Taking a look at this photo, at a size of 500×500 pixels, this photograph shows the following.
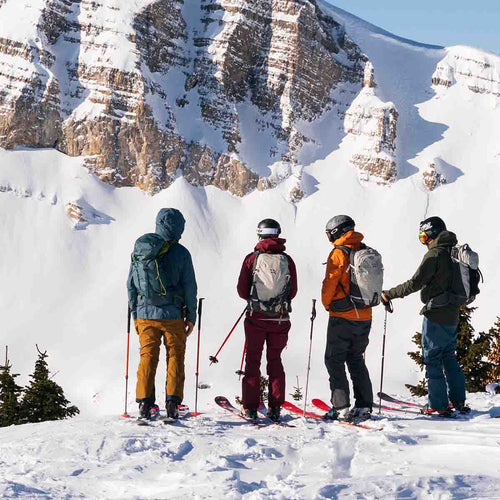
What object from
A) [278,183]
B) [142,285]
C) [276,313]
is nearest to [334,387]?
[276,313]

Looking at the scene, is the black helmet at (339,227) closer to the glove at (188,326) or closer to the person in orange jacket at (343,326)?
the person in orange jacket at (343,326)

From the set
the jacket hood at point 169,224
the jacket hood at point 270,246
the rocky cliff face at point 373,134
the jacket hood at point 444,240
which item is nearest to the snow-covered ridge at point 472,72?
the rocky cliff face at point 373,134

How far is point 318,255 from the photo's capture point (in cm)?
7994

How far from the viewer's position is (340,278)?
9305mm

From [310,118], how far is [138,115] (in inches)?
1139

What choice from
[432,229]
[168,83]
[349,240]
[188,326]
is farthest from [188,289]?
[168,83]

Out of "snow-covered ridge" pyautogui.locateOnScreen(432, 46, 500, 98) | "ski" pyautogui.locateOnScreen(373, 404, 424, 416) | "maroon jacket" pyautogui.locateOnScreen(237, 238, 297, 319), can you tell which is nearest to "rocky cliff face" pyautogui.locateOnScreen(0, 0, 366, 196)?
"snow-covered ridge" pyautogui.locateOnScreen(432, 46, 500, 98)

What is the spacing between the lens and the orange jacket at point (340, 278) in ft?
30.5

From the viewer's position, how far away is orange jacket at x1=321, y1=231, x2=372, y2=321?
30.5 ft

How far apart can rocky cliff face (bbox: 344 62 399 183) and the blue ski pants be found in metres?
83.3

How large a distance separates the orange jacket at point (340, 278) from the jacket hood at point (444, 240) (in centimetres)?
153

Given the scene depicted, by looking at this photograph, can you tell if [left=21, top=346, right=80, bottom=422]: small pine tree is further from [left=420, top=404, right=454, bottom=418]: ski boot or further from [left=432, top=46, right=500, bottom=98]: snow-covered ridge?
[left=432, top=46, right=500, bottom=98]: snow-covered ridge

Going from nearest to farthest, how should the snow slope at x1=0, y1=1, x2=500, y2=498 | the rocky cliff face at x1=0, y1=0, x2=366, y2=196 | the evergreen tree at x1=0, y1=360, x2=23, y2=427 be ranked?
the evergreen tree at x1=0, y1=360, x2=23, y2=427
the snow slope at x1=0, y1=1, x2=500, y2=498
the rocky cliff face at x1=0, y1=0, x2=366, y2=196

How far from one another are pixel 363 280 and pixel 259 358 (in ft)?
6.96
